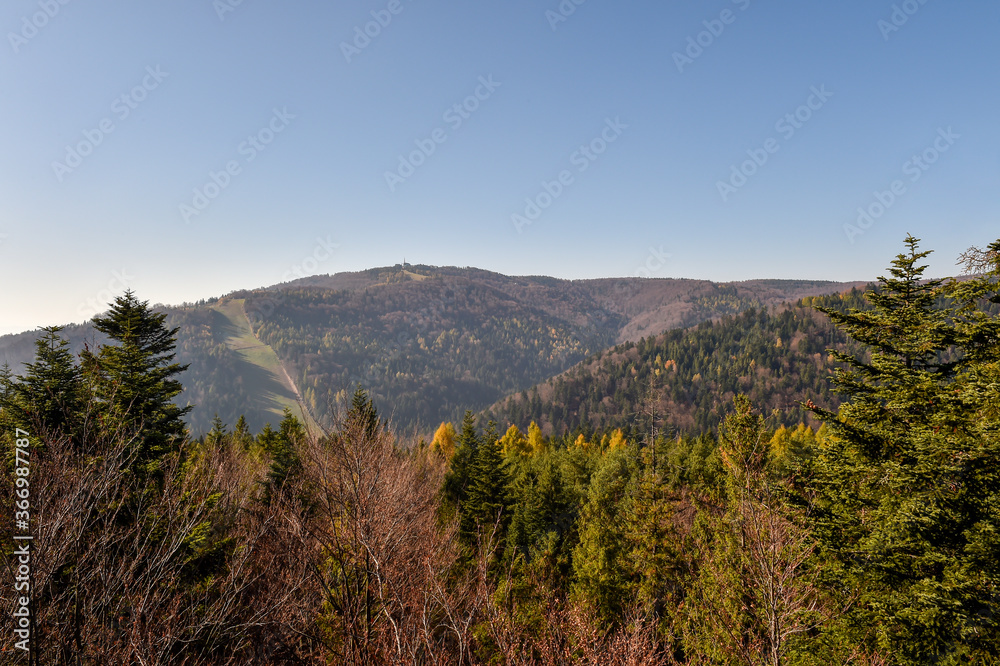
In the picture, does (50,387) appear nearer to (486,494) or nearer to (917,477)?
(486,494)

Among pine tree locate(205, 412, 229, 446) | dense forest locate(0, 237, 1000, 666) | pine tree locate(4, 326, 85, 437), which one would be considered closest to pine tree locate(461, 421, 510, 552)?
dense forest locate(0, 237, 1000, 666)

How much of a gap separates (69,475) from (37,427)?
15.1 feet

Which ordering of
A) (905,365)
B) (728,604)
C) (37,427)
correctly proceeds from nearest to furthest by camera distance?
1. (905,365)
2. (37,427)
3. (728,604)

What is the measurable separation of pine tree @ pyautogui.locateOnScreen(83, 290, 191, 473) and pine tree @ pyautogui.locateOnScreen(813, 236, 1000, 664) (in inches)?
805

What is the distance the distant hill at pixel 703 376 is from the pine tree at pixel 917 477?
141 m

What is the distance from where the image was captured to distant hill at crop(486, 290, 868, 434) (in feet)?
506

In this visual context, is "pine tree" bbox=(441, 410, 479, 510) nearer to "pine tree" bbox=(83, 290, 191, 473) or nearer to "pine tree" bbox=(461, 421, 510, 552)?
"pine tree" bbox=(461, 421, 510, 552)

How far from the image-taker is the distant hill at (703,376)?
154250 millimetres

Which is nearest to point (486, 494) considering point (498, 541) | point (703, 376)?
point (498, 541)

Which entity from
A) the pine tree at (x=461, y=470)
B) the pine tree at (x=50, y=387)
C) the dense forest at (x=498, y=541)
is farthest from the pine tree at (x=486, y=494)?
the pine tree at (x=50, y=387)

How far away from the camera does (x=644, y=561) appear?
20.7m

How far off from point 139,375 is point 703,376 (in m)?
185

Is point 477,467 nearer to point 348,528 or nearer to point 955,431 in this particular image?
point 348,528

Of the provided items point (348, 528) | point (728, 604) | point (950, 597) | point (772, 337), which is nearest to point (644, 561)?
point (728, 604)
